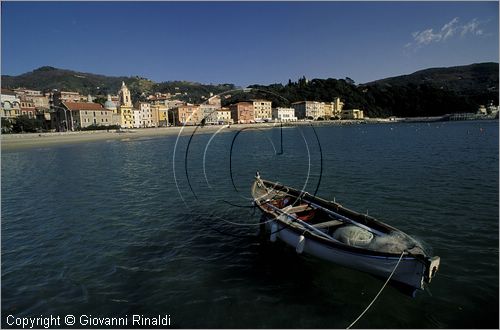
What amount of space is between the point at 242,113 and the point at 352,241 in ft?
519

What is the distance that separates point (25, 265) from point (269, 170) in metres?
24.7

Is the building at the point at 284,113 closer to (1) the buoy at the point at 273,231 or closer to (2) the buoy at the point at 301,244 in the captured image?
(1) the buoy at the point at 273,231

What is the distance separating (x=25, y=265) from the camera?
41.7ft

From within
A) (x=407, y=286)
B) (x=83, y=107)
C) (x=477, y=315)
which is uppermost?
(x=83, y=107)

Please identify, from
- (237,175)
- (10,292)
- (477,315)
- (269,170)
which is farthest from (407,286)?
(269,170)

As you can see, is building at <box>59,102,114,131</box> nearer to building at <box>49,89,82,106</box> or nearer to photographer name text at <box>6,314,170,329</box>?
building at <box>49,89,82,106</box>

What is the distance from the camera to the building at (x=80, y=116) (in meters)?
124

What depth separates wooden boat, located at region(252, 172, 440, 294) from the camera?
8.80m

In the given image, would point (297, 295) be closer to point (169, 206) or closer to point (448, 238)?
point (448, 238)

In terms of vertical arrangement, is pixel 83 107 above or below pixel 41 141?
above

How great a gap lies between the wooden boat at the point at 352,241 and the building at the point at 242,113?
150 metres

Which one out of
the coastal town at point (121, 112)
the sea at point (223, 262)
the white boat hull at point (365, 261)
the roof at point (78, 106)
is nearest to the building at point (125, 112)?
the coastal town at point (121, 112)

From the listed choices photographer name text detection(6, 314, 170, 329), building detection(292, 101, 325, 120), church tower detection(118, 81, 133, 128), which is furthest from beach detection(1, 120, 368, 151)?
building detection(292, 101, 325, 120)

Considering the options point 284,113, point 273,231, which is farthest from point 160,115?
point 273,231
